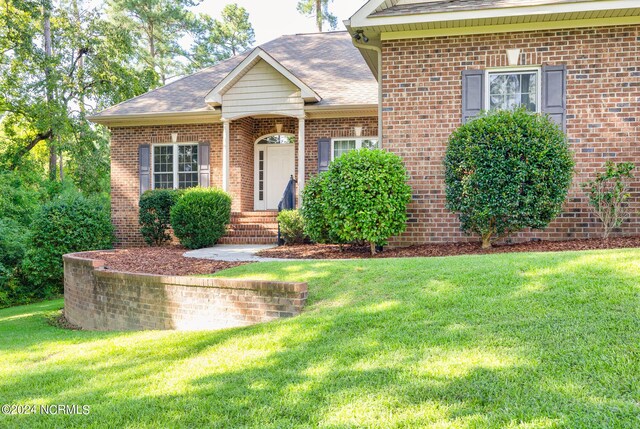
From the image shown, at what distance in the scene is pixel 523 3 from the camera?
8156mm

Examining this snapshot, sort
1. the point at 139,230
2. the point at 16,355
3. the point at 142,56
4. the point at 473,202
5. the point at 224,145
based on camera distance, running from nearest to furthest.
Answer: the point at 16,355 → the point at 473,202 → the point at 224,145 → the point at 139,230 → the point at 142,56

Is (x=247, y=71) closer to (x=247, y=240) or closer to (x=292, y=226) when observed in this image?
(x=247, y=240)

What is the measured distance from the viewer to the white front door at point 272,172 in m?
14.8

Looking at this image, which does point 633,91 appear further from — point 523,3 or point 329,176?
A: point 329,176

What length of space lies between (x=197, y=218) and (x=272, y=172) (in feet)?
13.5

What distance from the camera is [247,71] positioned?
511 inches

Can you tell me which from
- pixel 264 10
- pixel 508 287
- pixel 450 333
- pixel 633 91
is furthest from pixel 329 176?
pixel 264 10

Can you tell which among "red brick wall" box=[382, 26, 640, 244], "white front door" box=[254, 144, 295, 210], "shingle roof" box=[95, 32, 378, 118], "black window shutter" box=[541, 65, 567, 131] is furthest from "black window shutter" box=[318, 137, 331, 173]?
"black window shutter" box=[541, 65, 567, 131]

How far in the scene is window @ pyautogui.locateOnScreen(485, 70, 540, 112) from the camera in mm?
8617

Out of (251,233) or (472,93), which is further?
(251,233)

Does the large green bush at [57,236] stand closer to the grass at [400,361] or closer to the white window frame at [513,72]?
the grass at [400,361]

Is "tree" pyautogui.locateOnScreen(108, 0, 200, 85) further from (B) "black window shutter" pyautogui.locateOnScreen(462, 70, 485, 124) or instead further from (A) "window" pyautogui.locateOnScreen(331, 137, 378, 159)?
(B) "black window shutter" pyautogui.locateOnScreen(462, 70, 485, 124)

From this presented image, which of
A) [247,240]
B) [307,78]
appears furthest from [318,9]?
[247,240]

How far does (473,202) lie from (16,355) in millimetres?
6301
